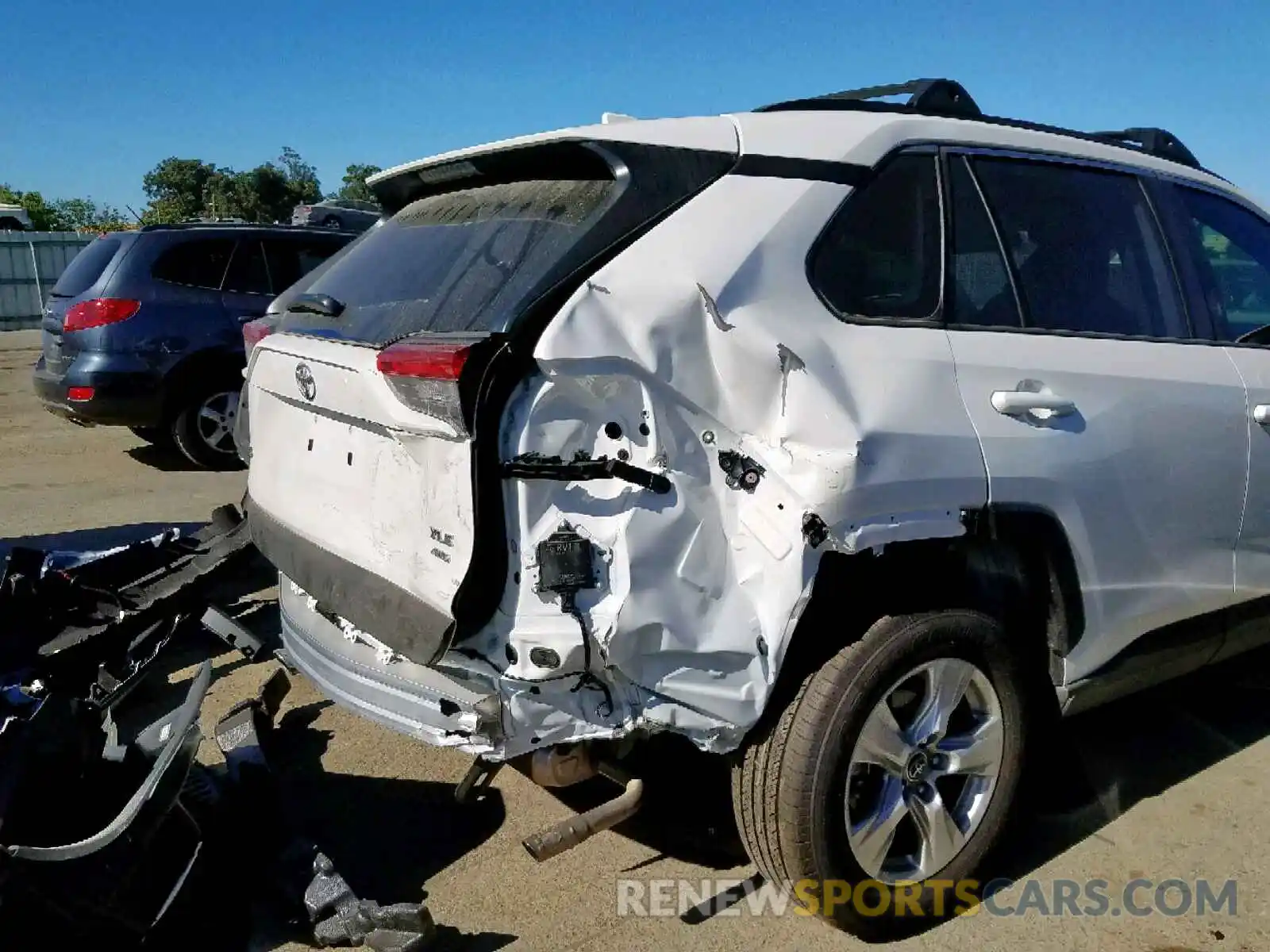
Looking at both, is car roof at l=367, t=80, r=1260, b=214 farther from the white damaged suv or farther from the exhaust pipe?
the exhaust pipe

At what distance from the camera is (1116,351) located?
3.07 m

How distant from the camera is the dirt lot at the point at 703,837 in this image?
9.11ft

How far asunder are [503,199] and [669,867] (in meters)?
1.98

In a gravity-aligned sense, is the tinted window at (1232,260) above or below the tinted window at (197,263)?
above

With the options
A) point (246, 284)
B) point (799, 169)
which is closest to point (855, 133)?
point (799, 169)

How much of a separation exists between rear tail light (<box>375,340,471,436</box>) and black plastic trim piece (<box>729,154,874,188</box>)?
89cm

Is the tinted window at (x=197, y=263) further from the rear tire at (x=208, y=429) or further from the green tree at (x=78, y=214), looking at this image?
the green tree at (x=78, y=214)

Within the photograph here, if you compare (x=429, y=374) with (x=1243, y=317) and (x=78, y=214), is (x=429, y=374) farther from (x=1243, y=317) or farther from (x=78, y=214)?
(x=78, y=214)

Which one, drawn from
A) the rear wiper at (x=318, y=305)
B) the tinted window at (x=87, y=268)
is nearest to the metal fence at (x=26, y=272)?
the tinted window at (x=87, y=268)

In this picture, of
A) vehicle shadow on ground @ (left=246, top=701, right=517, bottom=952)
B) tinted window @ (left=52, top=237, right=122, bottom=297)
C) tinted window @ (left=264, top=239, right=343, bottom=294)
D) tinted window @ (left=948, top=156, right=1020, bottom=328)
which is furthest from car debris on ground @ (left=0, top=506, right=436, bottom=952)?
tinted window @ (left=264, top=239, right=343, bottom=294)

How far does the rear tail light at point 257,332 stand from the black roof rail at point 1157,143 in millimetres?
2910

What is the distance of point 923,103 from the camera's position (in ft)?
10.0

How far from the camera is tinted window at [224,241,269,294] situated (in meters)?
8.24

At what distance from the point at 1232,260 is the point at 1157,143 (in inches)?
20.0
